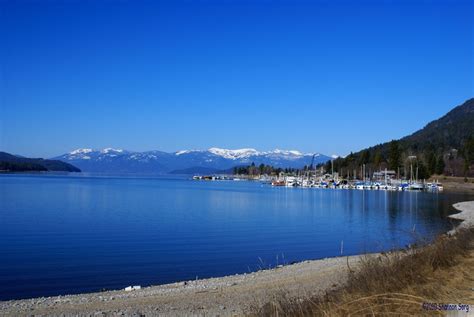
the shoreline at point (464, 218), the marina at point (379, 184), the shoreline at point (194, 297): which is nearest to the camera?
the shoreline at point (194, 297)

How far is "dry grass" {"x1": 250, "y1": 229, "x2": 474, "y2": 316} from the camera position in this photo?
21.6ft

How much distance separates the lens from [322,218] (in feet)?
178

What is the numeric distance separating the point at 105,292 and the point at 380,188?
5378 inches

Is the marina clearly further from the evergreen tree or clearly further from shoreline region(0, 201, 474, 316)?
shoreline region(0, 201, 474, 316)

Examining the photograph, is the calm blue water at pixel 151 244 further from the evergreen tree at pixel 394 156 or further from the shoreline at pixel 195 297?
the evergreen tree at pixel 394 156

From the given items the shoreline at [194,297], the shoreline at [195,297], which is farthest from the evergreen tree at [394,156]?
the shoreline at [194,297]

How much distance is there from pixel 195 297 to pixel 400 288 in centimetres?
953

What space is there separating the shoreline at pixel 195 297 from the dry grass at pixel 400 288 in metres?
2.53

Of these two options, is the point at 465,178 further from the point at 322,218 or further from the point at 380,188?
the point at 322,218

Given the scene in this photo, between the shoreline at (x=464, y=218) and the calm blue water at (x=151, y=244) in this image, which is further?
the shoreline at (x=464, y=218)

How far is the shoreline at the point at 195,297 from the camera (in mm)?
14555

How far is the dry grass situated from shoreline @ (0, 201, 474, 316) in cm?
253

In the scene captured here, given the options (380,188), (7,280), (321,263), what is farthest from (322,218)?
(380,188)

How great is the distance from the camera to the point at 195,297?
1669 centimetres
